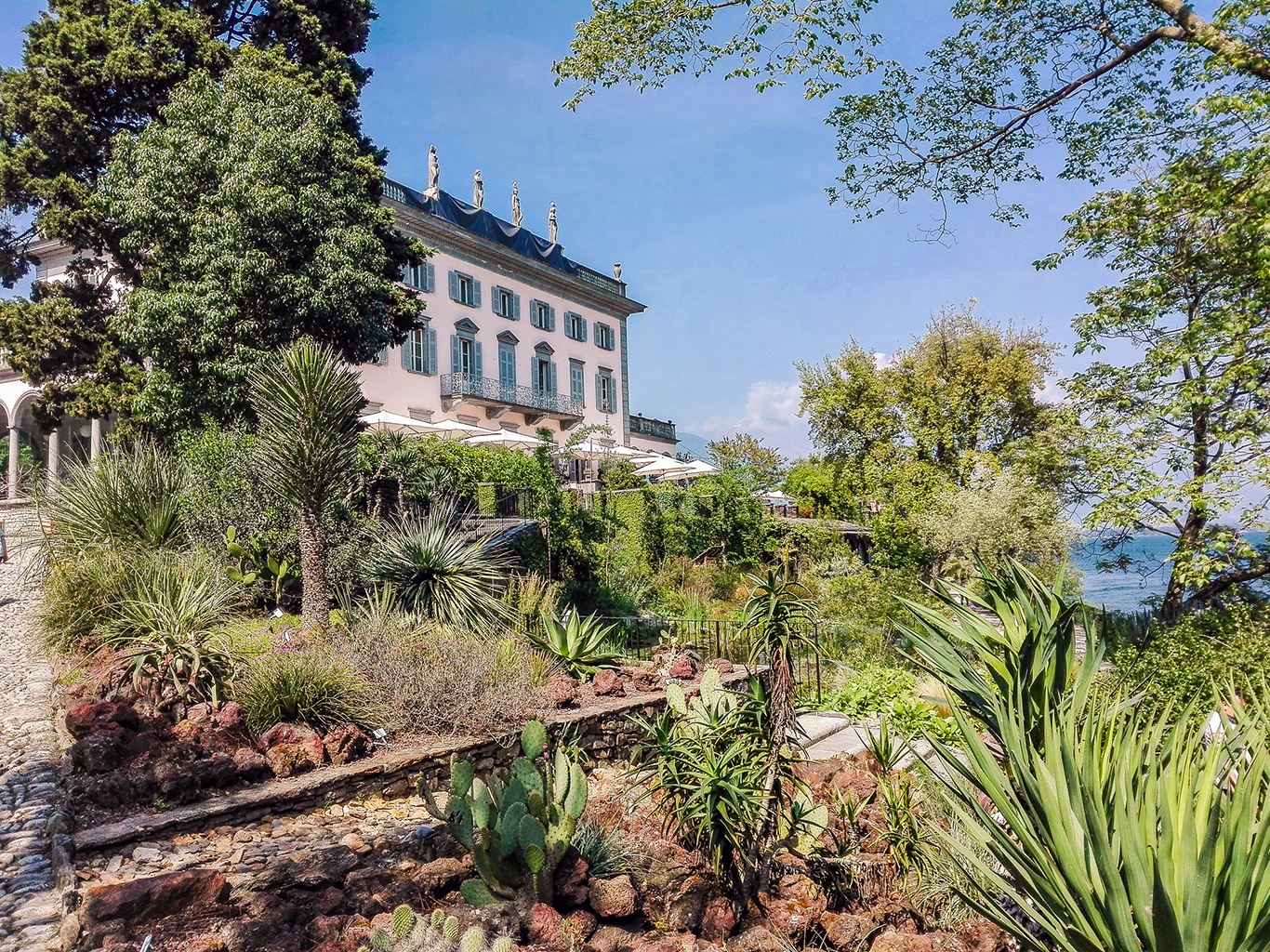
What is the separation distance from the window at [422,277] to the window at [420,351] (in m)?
1.44

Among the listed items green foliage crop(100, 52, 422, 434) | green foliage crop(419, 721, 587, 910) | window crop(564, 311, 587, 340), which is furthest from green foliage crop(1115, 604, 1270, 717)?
window crop(564, 311, 587, 340)

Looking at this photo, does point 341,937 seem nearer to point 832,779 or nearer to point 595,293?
point 832,779

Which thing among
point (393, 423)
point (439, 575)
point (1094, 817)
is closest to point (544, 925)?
point (1094, 817)

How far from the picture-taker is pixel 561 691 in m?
6.81

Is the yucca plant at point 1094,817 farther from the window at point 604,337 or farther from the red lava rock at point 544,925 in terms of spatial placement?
the window at point 604,337

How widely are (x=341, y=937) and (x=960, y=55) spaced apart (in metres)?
8.91

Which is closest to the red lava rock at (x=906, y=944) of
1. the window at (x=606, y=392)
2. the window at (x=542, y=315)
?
the window at (x=542, y=315)

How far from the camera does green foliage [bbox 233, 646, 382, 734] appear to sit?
5473 millimetres

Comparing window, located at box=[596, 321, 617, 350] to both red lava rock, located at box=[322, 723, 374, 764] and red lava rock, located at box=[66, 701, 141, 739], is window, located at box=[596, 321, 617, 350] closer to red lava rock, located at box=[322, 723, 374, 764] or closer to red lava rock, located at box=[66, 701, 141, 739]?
red lava rock, located at box=[322, 723, 374, 764]

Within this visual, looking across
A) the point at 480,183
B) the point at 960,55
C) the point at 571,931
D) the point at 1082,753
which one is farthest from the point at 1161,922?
the point at 480,183

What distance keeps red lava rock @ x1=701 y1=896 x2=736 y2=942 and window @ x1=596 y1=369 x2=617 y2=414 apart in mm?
32908

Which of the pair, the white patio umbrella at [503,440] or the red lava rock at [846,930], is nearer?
the red lava rock at [846,930]

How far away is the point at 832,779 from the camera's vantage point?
17.2 ft

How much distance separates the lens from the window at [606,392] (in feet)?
119
